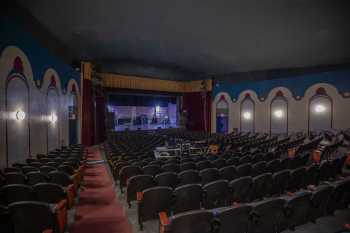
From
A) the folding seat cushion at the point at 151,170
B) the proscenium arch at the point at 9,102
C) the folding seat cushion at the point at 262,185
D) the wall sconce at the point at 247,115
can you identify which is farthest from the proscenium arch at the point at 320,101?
the proscenium arch at the point at 9,102

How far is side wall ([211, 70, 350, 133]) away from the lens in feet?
53.6

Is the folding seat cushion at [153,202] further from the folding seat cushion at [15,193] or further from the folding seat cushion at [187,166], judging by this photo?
the folding seat cushion at [187,166]

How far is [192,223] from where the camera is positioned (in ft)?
9.20

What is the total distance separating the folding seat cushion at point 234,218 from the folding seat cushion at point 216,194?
110cm

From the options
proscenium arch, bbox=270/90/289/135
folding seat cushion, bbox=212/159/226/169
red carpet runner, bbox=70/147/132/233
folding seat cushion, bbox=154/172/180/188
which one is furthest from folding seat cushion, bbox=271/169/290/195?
proscenium arch, bbox=270/90/289/135

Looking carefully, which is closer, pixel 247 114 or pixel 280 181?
pixel 280 181

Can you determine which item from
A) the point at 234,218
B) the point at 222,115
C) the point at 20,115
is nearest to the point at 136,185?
the point at 234,218

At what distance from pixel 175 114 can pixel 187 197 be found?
2236 cm

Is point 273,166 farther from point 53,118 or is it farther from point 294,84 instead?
point 294,84

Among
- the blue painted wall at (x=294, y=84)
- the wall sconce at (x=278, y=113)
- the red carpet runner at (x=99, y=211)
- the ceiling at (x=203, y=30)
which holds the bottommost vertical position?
the red carpet runner at (x=99, y=211)

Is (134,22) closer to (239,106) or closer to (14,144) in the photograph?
(14,144)

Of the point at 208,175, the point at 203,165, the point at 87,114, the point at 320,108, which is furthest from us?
the point at 320,108

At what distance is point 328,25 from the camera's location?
1059cm

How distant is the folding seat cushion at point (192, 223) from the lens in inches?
106
